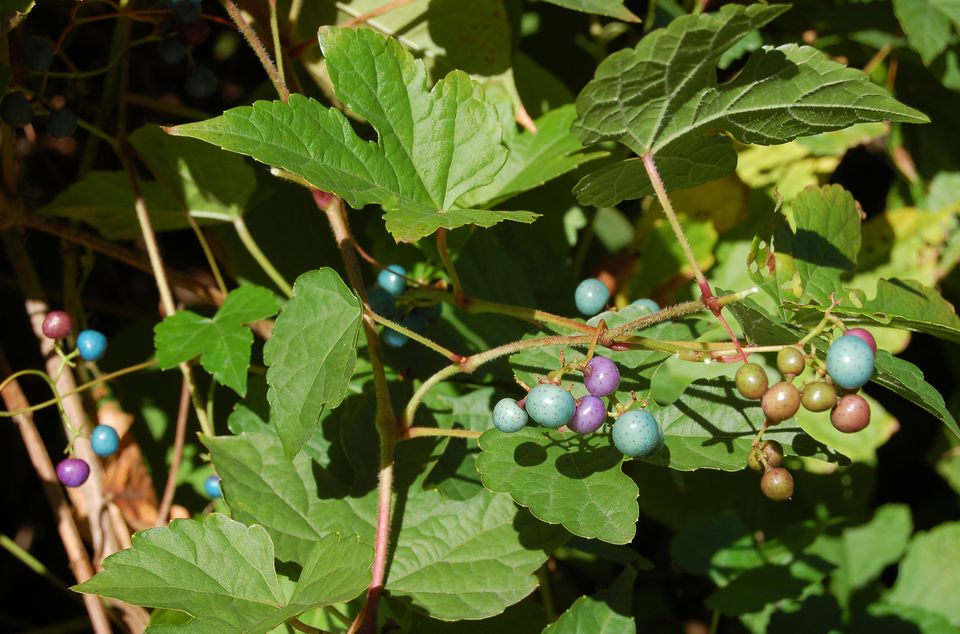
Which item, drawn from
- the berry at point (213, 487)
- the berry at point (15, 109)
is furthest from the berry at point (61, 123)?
the berry at point (213, 487)

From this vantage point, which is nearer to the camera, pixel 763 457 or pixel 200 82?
pixel 763 457

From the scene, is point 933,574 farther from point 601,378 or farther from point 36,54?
point 36,54

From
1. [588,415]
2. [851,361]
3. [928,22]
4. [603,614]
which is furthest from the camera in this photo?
[928,22]

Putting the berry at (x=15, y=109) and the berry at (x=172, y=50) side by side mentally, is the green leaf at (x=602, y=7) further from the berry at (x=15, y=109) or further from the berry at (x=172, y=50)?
the berry at (x=15, y=109)

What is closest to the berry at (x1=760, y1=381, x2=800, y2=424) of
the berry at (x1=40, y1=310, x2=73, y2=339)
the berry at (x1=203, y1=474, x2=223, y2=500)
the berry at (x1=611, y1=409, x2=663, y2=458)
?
the berry at (x1=611, y1=409, x2=663, y2=458)

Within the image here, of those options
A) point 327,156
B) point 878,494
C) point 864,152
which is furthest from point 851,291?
point 878,494

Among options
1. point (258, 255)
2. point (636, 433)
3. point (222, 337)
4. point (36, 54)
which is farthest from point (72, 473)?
point (636, 433)

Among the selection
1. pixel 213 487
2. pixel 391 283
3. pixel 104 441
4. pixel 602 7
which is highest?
pixel 602 7
